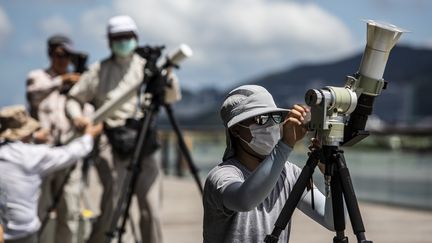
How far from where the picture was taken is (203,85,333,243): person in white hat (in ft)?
11.9

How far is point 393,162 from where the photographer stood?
13.5m

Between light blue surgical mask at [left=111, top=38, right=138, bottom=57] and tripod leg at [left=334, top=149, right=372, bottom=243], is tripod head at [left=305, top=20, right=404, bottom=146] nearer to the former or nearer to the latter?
tripod leg at [left=334, top=149, right=372, bottom=243]

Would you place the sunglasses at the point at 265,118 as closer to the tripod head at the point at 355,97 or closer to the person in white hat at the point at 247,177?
the person in white hat at the point at 247,177

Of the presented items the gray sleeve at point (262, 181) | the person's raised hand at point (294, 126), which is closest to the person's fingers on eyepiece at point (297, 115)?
the person's raised hand at point (294, 126)

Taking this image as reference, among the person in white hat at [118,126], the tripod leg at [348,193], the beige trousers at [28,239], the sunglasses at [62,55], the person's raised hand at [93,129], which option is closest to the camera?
the tripod leg at [348,193]

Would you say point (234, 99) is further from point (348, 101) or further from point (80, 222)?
point (80, 222)

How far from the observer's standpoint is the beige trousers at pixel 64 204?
7.24 metres

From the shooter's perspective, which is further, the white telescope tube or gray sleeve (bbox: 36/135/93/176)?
gray sleeve (bbox: 36/135/93/176)

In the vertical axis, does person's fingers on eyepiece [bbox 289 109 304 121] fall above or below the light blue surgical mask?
above

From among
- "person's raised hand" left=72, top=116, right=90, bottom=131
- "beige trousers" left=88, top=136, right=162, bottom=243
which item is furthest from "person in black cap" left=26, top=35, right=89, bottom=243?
"person's raised hand" left=72, top=116, right=90, bottom=131

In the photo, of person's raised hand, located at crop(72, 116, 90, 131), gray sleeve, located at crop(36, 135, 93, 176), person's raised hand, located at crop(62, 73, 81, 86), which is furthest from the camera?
person's raised hand, located at crop(62, 73, 81, 86)

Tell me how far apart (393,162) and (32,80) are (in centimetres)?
729

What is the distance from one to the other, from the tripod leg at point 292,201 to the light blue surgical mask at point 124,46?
3585 mm

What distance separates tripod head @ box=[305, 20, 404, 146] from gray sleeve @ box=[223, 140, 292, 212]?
0.14 metres
